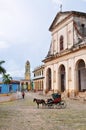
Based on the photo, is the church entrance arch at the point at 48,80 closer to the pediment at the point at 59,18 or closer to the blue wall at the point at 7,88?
the pediment at the point at 59,18

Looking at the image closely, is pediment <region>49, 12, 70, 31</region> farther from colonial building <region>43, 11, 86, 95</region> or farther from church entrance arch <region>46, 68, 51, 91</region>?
church entrance arch <region>46, 68, 51, 91</region>

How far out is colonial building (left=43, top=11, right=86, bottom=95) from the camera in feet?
96.1

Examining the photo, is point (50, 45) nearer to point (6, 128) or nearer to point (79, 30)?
point (79, 30)

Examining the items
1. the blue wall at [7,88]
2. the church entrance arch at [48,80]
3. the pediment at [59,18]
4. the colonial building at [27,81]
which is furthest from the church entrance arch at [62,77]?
the colonial building at [27,81]

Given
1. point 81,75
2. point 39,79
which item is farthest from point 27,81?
point 81,75

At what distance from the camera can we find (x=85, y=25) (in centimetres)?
3209

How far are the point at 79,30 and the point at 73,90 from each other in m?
7.30

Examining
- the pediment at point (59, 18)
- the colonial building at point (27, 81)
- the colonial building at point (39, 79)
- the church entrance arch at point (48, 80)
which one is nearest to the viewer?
the pediment at point (59, 18)

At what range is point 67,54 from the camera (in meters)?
31.0

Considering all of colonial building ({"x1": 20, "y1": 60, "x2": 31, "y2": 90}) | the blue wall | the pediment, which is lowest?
the blue wall

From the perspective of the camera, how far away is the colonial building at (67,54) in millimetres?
29281

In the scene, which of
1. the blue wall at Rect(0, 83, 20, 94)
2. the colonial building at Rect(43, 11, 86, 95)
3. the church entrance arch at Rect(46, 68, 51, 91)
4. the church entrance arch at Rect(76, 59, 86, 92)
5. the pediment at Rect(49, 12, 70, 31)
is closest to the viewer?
the colonial building at Rect(43, 11, 86, 95)

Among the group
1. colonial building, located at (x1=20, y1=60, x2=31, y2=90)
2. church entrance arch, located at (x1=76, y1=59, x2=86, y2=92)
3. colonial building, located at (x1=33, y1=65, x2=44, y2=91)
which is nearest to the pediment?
church entrance arch, located at (x1=76, y1=59, x2=86, y2=92)

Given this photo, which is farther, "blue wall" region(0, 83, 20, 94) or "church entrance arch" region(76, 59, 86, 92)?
"blue wall" region(0, 83, 20, 94)
